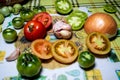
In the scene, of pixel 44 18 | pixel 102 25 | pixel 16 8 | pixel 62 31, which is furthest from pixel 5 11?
pixel 102 25

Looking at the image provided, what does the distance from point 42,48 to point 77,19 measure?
0.25 metres

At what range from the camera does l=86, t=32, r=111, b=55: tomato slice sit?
791 millimetres

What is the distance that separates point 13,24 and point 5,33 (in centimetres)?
9

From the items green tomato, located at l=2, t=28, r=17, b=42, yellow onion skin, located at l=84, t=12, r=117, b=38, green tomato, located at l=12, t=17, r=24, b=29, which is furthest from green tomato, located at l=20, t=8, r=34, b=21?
yellow onion skin, located at l=84, t=12, r=117, b=38

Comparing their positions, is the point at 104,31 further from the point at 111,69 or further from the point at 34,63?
the point at 34,63

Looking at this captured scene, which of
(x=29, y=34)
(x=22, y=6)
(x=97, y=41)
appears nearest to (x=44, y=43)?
(x=29, y=34)

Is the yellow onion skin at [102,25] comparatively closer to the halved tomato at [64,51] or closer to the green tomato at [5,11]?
the halved tomato at [64,51]

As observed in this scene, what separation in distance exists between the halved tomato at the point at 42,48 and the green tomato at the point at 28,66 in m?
0.05

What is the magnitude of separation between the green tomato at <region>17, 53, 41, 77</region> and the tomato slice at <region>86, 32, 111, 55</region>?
8.6 inches

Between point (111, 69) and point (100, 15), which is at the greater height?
point (100, 15)

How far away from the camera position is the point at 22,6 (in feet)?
3.59

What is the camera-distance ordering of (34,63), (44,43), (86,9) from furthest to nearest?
(86,9) → (44,43) → (34,63)

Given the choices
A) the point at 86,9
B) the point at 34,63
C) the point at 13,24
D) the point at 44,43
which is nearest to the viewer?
the point at 34,63

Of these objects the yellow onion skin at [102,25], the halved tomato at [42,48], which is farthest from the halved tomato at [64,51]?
the yellow onion skin at [102,25]
